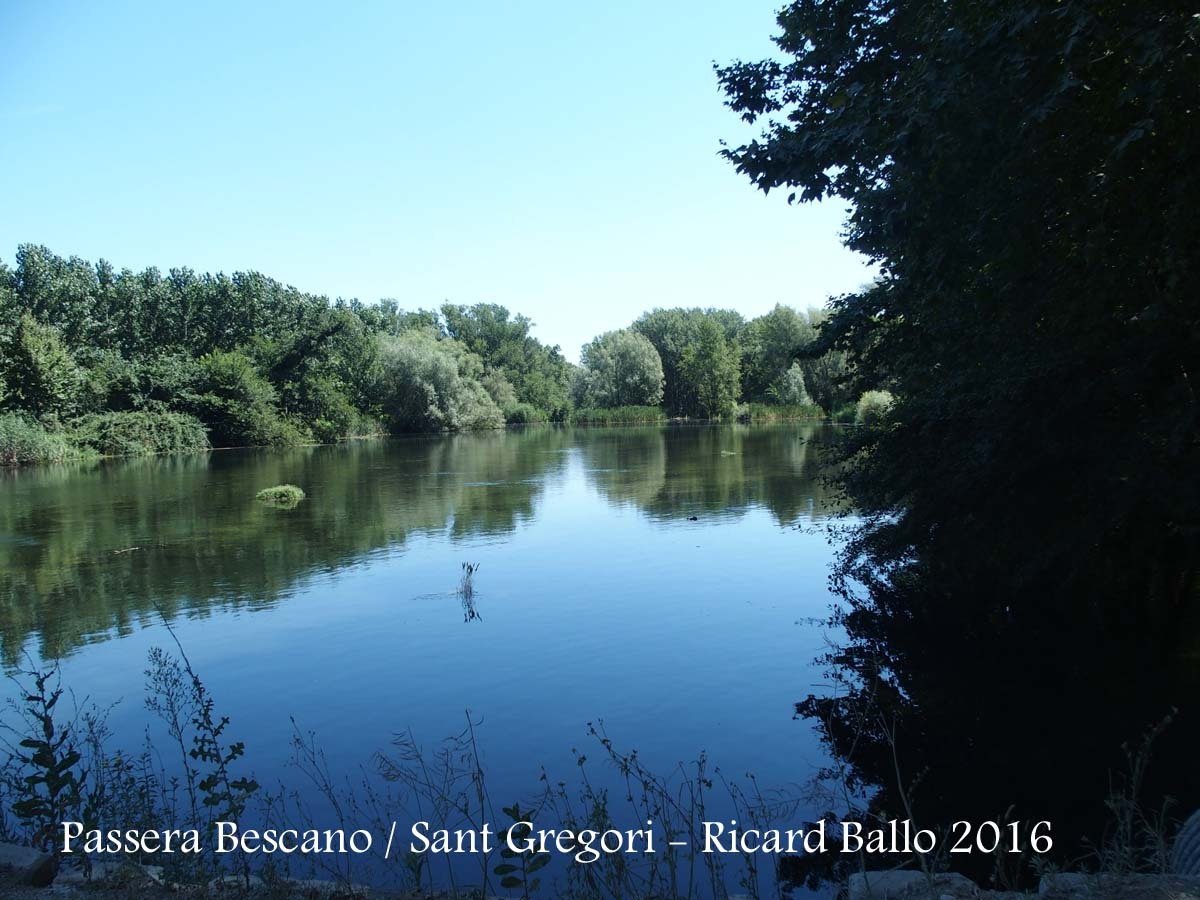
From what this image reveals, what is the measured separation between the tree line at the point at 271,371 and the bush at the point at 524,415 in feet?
0.70

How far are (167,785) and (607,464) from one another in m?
35.5

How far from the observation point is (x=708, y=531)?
73.2 ft

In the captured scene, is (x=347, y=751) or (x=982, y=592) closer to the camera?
(x=347, y=751)

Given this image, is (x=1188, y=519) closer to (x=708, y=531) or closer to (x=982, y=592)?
(x=982, y=592)

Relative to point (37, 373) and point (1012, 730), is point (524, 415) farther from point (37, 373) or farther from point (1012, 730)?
point (1012, 730)

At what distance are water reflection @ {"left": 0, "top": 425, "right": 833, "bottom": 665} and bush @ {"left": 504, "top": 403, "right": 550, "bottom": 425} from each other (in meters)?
38.4

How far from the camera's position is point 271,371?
69.9 m

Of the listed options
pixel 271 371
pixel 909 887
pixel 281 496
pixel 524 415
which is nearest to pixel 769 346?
pixel 524 415

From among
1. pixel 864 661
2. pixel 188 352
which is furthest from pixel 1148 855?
pixel 188 352

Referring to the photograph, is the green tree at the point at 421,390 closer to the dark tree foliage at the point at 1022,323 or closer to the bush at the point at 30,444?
the bush at the point at 30,444

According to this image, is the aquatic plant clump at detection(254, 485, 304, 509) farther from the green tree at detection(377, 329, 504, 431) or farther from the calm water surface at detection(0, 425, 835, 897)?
the green tree at detection(377, 329, 504, 431)

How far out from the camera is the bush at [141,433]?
178 feet

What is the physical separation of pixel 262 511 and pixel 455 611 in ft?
50.4

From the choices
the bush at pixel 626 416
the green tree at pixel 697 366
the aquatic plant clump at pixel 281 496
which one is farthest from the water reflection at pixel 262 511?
the green tree at pixel 697 366
